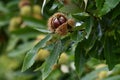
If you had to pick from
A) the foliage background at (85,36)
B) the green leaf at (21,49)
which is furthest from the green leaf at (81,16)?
the green leaf at (21,49)

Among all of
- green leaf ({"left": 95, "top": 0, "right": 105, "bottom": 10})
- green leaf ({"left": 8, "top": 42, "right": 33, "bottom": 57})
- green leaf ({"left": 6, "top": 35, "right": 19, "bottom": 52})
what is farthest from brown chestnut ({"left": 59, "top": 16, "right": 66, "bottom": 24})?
green leaf ({"left": 6, "top": 35, "right": 19, "bottom": 52})

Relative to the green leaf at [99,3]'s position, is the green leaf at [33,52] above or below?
below

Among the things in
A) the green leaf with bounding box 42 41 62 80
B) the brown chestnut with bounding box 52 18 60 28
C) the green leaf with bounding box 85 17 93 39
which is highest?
the brown chestnut with bounding box 52 18 60 28

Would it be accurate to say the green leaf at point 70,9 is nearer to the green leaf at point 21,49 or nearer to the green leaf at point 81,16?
the green leaf at point 81,16

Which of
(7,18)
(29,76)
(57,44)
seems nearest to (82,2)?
(57,44)

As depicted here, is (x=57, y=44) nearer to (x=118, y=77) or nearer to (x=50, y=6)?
(x=50, y=6)

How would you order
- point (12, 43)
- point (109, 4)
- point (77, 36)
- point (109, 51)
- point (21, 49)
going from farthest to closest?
point (12, 43), point (21, 49), point (109, 51), point (77, 36), point (109, 4)

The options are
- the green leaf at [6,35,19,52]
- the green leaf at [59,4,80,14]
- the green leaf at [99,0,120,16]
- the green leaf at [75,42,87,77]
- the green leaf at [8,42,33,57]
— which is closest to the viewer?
the green leaf at [99,0,120,16]

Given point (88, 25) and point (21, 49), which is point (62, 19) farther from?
point (21, 49)

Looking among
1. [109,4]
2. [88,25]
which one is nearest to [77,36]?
[88,25]

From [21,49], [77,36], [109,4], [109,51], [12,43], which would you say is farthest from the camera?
[12,43]

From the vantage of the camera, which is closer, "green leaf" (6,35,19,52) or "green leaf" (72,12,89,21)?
"green leaf" (72,12,89,21)

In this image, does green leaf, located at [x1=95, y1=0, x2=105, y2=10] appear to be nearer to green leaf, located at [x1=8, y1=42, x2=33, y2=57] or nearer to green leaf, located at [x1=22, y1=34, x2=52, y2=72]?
green leaf, located at [x1=22, y1=34, x2=52, y2=72]
